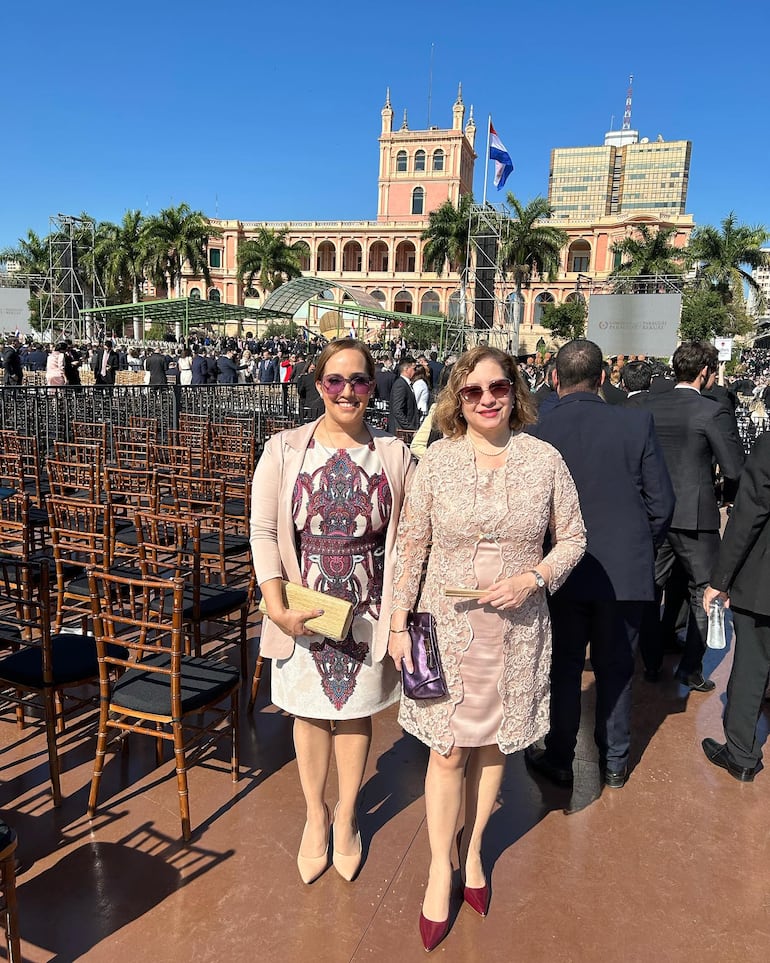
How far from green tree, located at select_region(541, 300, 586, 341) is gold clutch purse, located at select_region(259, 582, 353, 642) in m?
46.5

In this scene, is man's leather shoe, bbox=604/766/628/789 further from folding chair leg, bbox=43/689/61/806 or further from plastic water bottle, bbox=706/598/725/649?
folding chair leg, bbox=43/689/61/806

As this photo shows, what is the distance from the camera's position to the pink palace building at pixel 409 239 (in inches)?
2180

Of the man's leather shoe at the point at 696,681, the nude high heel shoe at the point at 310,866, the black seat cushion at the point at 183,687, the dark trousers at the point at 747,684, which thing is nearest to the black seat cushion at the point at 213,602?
the black seat cushion at the point at 183,687

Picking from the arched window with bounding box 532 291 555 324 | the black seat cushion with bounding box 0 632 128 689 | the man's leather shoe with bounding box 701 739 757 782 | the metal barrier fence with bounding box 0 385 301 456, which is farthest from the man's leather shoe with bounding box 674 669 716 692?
the arched window with bounding box 532 291 555 324

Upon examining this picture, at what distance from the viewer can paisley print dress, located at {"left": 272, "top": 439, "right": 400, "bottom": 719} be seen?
2162 mm

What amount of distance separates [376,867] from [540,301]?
5900 cm

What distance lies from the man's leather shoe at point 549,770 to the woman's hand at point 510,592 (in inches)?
52.6

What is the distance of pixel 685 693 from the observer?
3822mm

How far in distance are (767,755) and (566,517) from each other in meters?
2.07

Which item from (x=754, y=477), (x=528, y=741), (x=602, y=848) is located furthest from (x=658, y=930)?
(x=754, y=477)

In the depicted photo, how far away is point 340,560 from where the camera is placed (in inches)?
85.6

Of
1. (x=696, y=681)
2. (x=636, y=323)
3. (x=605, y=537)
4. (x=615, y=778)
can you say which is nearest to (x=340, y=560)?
(x=605, y=537)

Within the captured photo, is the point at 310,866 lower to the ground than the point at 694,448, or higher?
lower

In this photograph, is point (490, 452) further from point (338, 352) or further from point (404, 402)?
point (404, 402)
